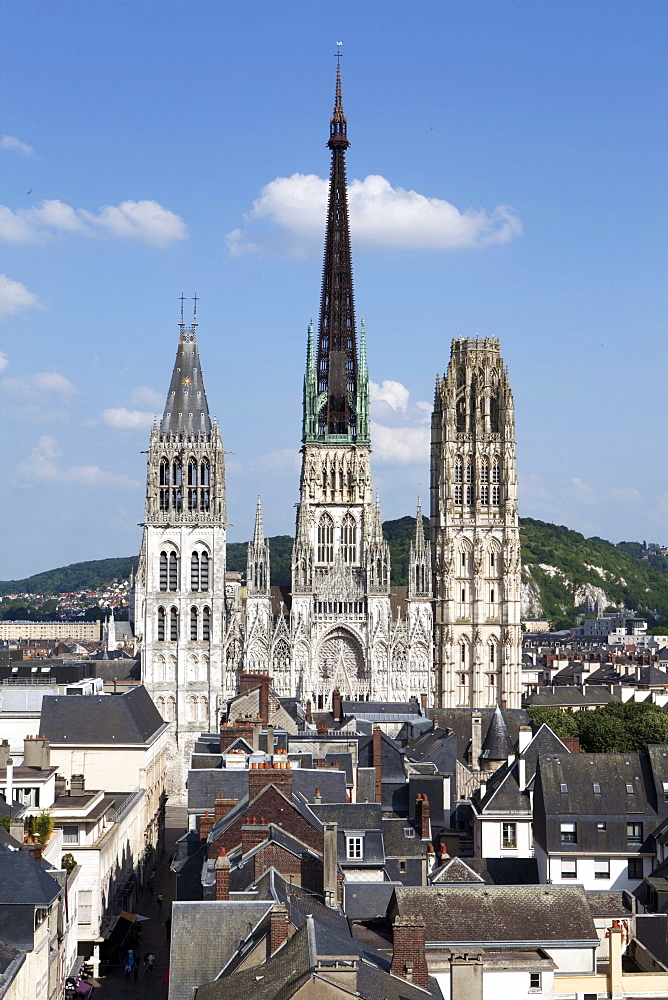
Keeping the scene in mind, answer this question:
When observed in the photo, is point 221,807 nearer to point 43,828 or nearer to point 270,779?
point 270,779

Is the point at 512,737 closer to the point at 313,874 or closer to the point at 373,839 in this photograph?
the point at 373,839

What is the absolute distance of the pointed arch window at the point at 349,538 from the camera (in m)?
128

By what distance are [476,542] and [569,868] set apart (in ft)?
236

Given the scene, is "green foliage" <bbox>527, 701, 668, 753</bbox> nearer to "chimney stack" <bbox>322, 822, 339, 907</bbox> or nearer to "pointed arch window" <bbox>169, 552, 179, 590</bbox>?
"pointed arch window" <bbox>169, 552, 179, 590</bbox>

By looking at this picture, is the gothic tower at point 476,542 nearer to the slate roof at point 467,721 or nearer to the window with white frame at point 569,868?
the slate roof at point 467,721

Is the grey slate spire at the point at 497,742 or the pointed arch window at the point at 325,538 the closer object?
the grey slate spire at the point at 497,742

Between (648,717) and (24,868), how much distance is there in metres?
66.0

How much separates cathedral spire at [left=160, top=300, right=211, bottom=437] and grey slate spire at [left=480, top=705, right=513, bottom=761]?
145 feet

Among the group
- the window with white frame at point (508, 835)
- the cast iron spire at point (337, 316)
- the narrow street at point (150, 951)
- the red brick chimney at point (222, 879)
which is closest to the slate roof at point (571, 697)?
the cast iron spire at point (337, 316)

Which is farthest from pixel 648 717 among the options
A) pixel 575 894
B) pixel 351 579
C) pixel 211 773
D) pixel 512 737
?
pixel 575 894

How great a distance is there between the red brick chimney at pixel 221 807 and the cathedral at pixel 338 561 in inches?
2458

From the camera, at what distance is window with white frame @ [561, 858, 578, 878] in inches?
2339

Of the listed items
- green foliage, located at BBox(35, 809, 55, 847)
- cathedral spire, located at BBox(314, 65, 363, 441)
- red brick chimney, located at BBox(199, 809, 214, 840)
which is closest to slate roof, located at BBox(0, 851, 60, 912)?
red brick chimney, located at BBox(199, 809, 214, 840)

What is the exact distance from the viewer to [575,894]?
134 ft
